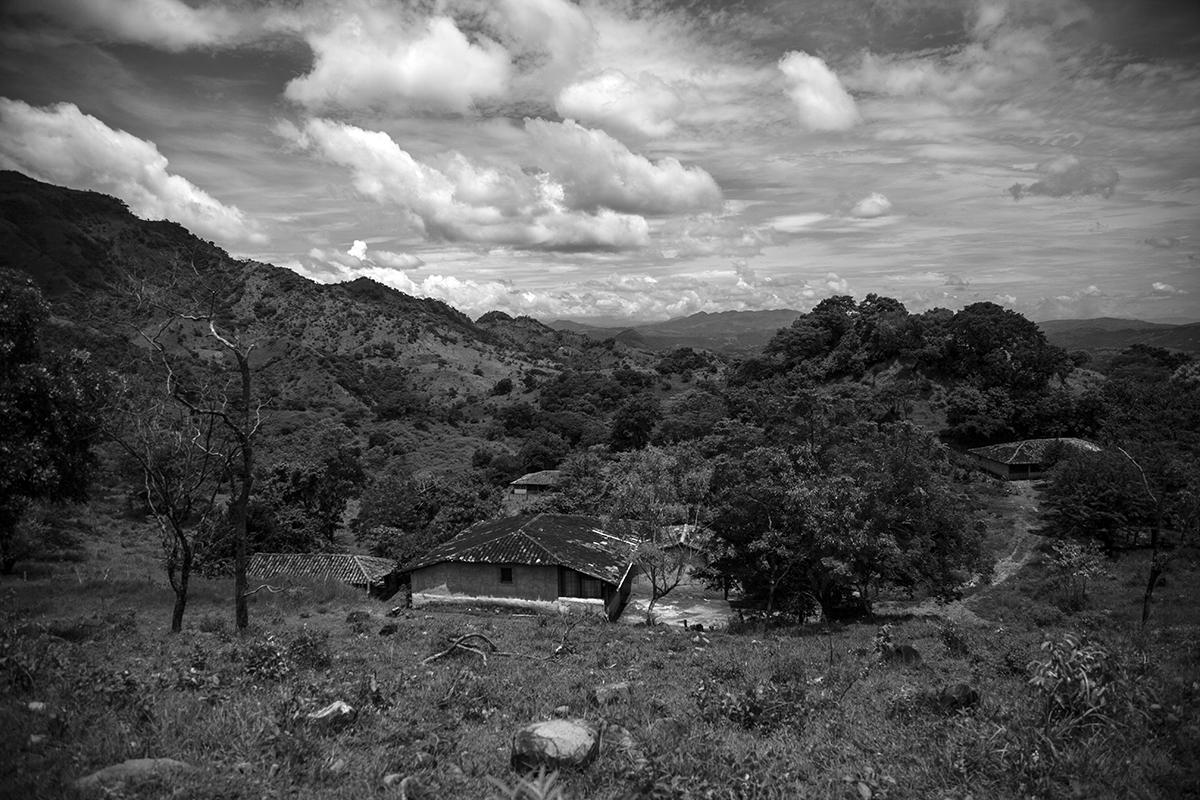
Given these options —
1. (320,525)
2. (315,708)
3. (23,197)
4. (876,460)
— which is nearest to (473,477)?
(320,525)

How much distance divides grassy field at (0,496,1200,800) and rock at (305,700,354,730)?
116 millimetres

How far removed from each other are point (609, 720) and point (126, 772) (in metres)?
5.37

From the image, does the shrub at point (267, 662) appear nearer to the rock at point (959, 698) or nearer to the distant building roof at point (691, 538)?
the rock at point (959, 698)

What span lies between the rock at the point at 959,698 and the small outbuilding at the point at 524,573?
16802mm

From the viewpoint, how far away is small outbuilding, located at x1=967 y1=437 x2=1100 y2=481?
5366 centimetres

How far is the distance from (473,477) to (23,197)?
4010 inches

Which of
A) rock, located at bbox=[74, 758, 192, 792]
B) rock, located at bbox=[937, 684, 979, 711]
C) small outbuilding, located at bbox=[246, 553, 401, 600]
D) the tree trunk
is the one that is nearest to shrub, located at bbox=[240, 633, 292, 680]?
rock, located at bbox=[74, 758, 192, 792]

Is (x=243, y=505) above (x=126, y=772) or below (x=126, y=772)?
above

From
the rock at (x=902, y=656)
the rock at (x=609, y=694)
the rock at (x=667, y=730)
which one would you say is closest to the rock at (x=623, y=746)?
the rock at (x=667, y=730)

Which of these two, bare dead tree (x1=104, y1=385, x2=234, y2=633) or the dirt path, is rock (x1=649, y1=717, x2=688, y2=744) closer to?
bare dead tree (x1=104, y1=385, x2=234, y2=633)

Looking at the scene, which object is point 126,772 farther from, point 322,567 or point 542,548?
point 322,567

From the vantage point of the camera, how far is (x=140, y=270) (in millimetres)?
15555

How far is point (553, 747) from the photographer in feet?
23.2

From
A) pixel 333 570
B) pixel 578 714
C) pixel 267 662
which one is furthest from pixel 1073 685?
pixel 333 570
